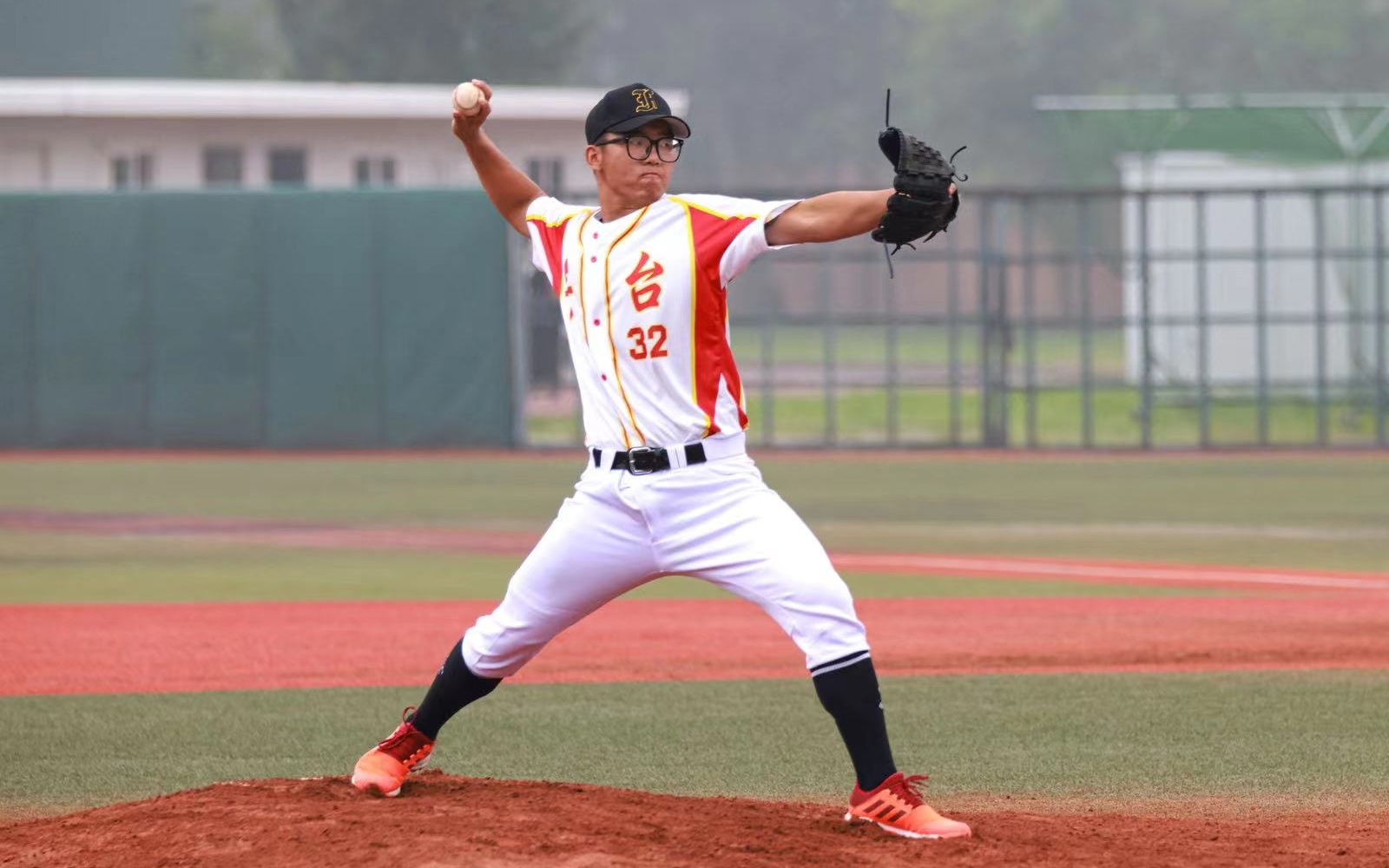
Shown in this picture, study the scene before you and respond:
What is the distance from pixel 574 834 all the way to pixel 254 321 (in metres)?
19.0

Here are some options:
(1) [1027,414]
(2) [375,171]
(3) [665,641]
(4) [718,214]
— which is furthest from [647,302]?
(2) [375,171]

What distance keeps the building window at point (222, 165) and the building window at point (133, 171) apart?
783mm

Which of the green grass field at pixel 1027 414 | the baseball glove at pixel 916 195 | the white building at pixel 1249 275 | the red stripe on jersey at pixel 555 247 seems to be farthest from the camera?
the white building at pixel 1249 275

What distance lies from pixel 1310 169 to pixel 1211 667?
19791 mm

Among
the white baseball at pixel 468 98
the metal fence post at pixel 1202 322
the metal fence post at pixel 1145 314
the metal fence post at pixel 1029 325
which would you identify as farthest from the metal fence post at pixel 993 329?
the white baseball at pixel 468 98

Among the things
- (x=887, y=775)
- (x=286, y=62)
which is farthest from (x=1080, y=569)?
(x=286, y=62)

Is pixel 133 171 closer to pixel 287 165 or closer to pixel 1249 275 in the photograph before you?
pixel 287 165

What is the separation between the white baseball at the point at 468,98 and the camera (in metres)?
5.49

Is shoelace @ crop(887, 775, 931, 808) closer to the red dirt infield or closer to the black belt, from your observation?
the black belt

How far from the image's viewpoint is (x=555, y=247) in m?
5.41

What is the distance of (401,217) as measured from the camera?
2295 cm

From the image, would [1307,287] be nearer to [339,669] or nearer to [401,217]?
[401,217]

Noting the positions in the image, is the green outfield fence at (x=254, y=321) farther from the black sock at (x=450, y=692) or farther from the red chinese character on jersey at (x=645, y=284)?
the red chinese character on jersey at (x=645, y=284)

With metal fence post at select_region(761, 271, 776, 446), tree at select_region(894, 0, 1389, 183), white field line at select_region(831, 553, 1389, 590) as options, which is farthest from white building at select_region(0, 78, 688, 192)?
tree at select_region(894, 0, 1389, 183)
